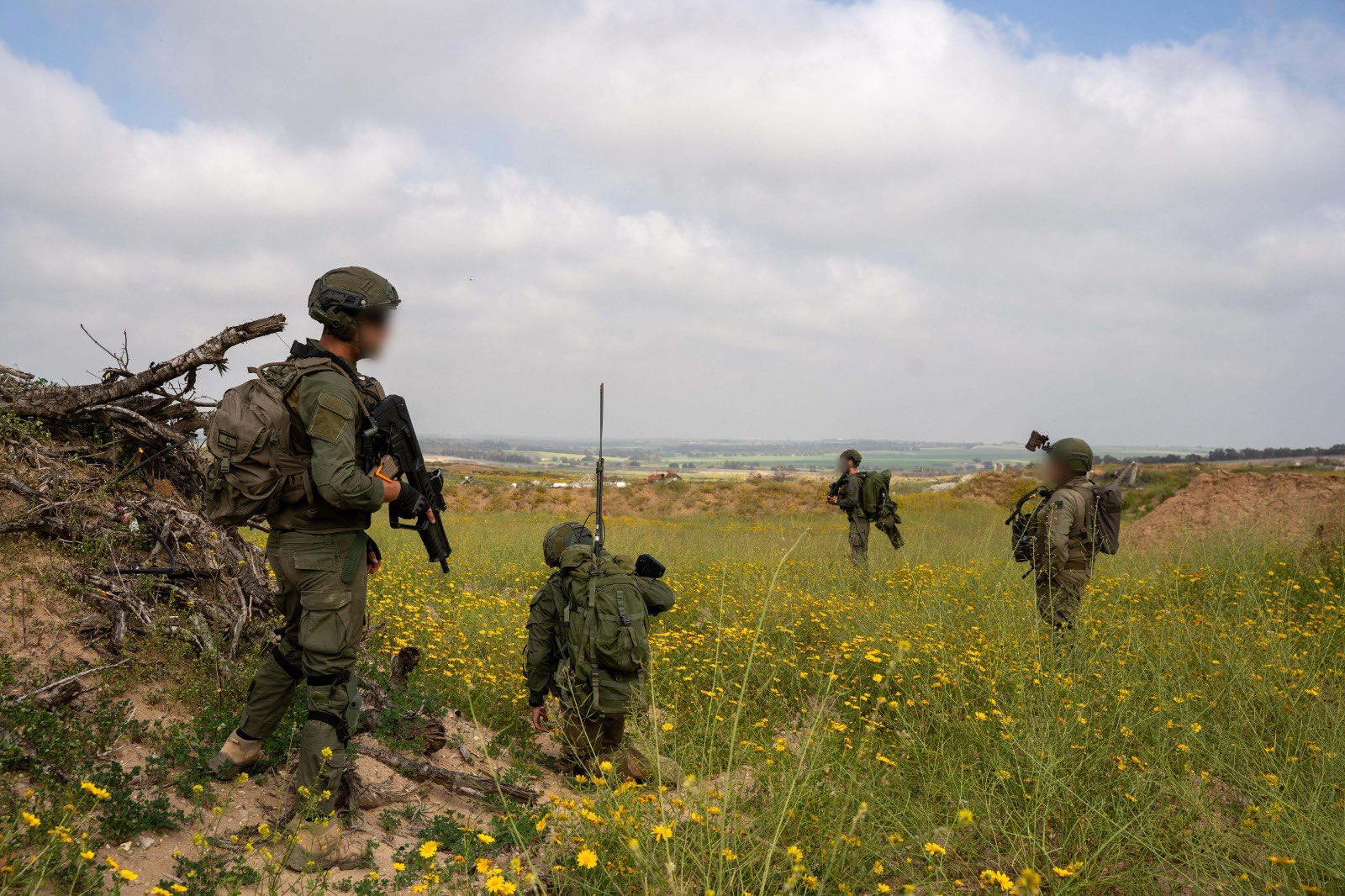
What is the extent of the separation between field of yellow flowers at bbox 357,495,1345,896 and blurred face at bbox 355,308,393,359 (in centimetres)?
199

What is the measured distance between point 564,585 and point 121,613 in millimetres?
2580

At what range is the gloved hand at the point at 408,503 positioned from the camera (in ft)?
11.1

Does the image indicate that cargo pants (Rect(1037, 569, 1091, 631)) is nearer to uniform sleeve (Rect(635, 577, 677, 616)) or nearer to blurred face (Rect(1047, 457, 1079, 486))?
blurred face (Rect(1047, 457, 1079, 486))

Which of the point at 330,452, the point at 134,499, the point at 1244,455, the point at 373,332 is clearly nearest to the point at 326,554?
the point at 330,452

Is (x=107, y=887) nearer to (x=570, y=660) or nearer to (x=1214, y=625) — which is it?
(x=570, y=660)

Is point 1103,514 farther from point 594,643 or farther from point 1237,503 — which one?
point 1237,503

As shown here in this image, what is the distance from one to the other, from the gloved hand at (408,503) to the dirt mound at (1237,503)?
42.9 feet

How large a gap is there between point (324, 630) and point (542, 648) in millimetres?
1353

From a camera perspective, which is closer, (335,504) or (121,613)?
(335,504)

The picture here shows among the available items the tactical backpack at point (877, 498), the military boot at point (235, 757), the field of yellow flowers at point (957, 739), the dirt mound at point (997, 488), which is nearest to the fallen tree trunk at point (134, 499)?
the military boot at point (235, 757)

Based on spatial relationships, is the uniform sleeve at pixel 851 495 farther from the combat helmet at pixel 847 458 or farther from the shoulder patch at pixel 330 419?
the shoulder patch at pixel 330 419

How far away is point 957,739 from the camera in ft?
12.1

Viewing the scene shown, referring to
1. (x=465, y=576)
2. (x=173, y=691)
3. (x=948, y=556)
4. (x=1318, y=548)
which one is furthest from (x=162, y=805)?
(x=1318, y=548)

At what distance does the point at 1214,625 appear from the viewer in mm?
5344
